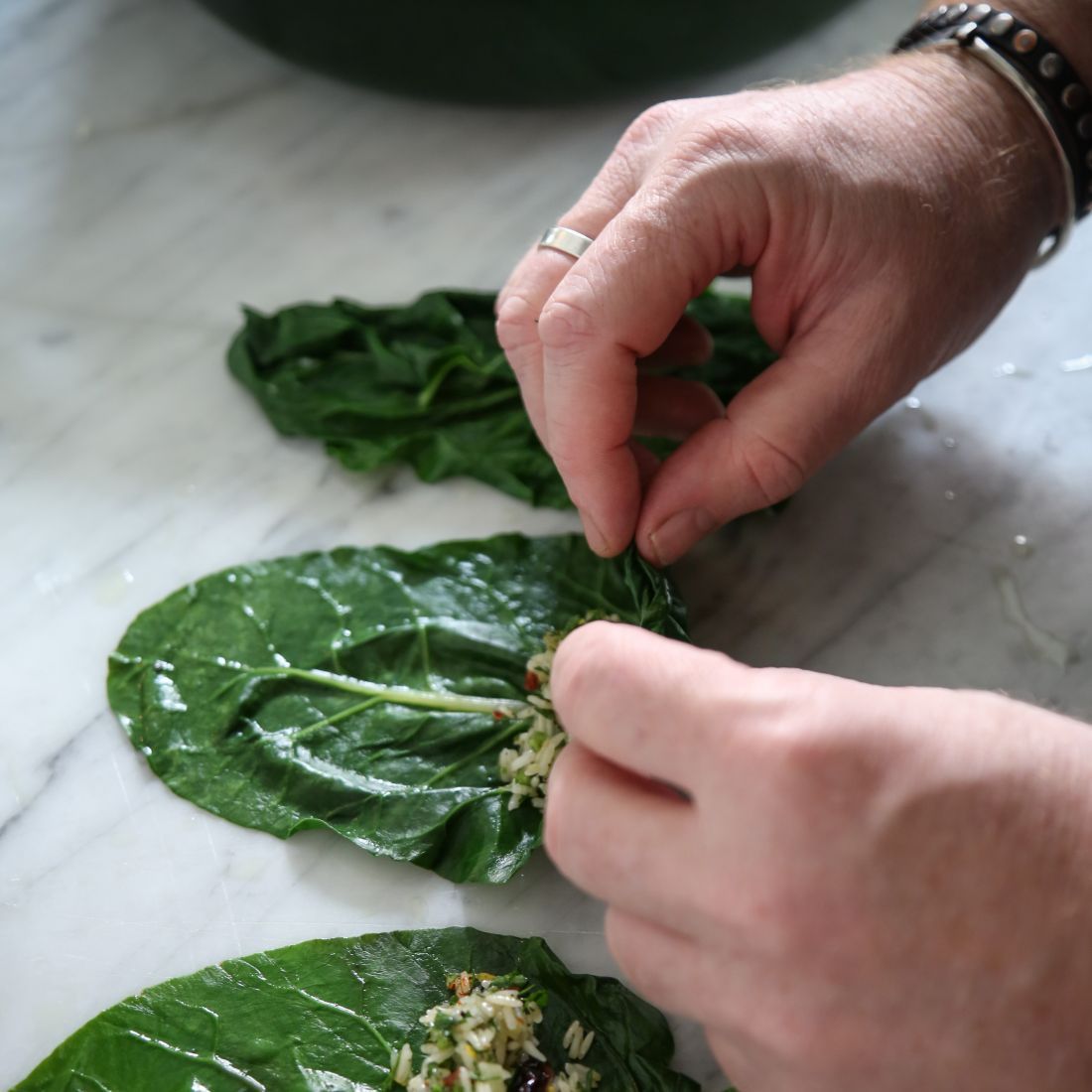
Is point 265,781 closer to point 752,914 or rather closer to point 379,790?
point 379,790

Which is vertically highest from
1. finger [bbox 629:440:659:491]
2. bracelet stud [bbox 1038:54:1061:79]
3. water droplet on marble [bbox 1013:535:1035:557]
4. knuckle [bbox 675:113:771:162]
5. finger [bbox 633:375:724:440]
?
knuckle [bbox 675:113:771:162]

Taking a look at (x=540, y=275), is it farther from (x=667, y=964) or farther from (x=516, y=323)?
(x=667, y=964)

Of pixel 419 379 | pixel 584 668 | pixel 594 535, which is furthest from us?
pixel 419 379

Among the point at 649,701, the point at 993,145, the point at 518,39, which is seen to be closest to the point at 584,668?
the point at 649,701

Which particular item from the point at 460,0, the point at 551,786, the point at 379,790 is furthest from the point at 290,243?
the point at 551,786

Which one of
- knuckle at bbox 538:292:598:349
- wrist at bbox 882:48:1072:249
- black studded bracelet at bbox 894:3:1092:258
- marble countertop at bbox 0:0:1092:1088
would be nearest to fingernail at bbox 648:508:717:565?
marble countertop at bbox 0:0:1092:1088

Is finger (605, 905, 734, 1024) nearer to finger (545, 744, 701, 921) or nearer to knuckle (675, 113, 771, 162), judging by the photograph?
finger (545, 744, 701, 921)
